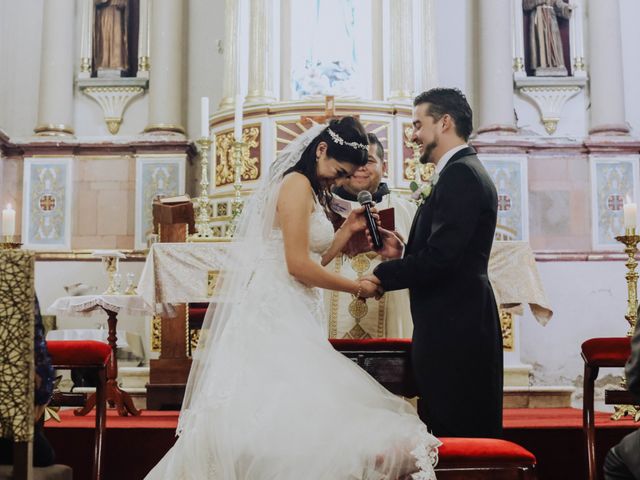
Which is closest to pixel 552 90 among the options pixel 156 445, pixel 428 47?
pixel 428 47

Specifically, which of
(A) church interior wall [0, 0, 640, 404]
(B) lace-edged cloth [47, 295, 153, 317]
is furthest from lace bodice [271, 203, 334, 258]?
(A) church interior wall [0, 0, 640, 404]

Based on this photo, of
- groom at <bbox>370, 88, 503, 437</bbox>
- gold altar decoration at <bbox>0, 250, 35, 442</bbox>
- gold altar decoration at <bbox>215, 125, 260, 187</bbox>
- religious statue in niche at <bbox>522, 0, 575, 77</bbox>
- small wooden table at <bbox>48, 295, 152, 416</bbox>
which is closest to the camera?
gold altar decoration at <bbox>0, 250, 35, 442</bbox>

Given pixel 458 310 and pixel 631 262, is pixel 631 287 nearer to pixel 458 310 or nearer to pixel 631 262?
pixel 631 262

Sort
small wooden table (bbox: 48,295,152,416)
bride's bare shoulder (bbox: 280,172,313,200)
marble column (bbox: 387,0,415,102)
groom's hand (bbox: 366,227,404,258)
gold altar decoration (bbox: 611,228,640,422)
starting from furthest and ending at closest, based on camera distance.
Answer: marble column (bbox: 387,0,415,102)
small wooden table (bbox: 48,295,152,416)
gold altar decoration (bbox: 611,228,640,422)
groom's hand (bbox: 366,227,404,258)
bride's bare shoulder (bbox: 280,172,313,200)

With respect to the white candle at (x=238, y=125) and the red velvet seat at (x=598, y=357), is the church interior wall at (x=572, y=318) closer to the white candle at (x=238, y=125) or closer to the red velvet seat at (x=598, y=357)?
the white candle at (x=238, y=125)

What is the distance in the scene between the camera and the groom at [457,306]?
3805 millimetres

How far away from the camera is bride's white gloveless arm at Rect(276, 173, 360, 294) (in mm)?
3887

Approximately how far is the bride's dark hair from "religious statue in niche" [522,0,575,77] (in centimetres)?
641

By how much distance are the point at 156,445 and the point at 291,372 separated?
1.78m

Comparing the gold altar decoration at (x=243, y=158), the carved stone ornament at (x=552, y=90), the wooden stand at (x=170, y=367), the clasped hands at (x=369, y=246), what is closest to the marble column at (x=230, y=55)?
the gold altar decoration at (x=243, y=158)

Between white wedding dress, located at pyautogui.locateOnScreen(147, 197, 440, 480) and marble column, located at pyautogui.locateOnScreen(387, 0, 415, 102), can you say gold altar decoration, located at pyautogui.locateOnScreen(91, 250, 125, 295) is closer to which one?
white wedding dress, located at pyautogui.locateOnScreen(147, 197, 440, 480)

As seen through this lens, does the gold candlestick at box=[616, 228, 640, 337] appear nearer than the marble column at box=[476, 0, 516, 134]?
Yes

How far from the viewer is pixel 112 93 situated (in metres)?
9.95

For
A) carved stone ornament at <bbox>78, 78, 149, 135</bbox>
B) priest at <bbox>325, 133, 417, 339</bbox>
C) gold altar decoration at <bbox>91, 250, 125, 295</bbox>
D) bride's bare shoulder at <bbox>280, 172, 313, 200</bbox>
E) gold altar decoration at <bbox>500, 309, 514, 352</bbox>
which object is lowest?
gold altar decoration at <bbox>500, 309, 514, 352</bbox>
